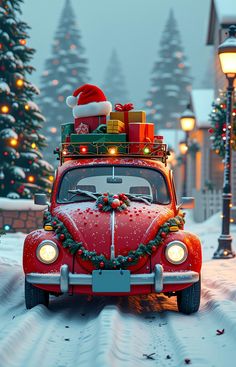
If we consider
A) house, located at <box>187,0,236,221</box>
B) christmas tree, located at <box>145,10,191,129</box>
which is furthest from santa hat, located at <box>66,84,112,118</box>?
christmas tree, located at <box>145,10,191,129</box>

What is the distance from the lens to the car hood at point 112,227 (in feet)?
26.1

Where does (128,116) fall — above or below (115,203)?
above

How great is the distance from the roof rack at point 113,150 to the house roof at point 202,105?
19.9 meters

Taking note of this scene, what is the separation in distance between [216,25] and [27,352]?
23.7 m

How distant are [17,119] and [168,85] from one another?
60.0 meters

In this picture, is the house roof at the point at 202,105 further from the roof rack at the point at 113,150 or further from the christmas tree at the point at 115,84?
the christmas tree at the point at 115,84

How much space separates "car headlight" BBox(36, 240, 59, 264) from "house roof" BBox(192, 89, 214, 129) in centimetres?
2196

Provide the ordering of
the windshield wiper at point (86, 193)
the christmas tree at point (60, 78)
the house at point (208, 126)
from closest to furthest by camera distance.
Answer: the windshield wiper at point (86, 193), the house at point (208, 126), the christmas tree at point (60, 78)

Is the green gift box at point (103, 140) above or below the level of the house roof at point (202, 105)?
below

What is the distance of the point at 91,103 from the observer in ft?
35.0

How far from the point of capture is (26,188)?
66.4ft

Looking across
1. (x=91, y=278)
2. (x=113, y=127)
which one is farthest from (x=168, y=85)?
(x=91, y=278)

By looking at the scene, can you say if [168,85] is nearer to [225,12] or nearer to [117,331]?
[225,12]

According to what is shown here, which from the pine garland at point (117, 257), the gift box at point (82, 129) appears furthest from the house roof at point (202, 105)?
the pine garland at point (117, 257)
